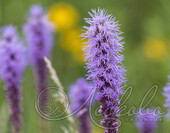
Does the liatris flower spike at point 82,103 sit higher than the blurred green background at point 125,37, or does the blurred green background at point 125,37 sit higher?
the blurred green background at point 125,37

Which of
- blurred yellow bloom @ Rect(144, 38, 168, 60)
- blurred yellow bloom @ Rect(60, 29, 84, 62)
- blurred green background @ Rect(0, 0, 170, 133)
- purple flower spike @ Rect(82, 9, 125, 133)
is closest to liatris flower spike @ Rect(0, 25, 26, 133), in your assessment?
blurred green background @ Rect(0, 0, 170, 133)

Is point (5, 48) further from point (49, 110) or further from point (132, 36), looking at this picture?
point (132, 36)

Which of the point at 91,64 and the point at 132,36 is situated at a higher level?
the point at 132,36

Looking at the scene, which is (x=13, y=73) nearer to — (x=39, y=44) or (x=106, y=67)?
(x=39, y=44)

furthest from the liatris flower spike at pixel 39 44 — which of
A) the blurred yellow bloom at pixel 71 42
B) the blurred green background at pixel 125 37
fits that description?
the blurred yellow bloom at pixel 71 42

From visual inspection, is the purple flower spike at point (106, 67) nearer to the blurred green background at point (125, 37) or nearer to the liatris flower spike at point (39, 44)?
the liatris flower spike at point (39, 44)

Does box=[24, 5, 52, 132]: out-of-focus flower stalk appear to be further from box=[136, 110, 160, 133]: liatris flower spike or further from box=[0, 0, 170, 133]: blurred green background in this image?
box=[136, 110, 160, 133]: liatris flower spike

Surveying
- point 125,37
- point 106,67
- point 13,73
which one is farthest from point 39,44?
point 106,67

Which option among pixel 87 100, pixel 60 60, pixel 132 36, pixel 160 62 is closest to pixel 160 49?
pixel 160 62
